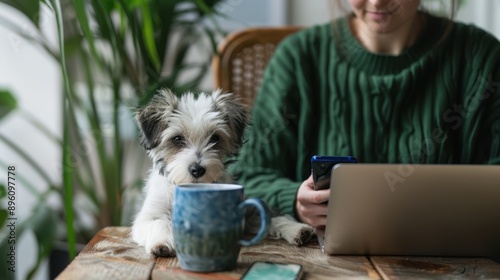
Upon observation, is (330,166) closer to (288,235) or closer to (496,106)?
(288,235)

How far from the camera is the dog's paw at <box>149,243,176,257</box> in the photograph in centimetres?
90

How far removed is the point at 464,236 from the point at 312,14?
1.37 metres

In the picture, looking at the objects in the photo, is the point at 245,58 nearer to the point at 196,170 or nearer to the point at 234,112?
the point at 234,112

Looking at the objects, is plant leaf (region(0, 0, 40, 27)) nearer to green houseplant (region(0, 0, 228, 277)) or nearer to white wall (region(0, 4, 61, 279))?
green houseplant (region(0, 0, 228, 277))

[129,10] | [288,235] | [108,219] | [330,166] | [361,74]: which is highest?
[129,10]

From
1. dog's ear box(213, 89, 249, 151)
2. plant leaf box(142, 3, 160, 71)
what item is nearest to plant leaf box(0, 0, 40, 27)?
plant leaf box(142, 3, 160, 71)

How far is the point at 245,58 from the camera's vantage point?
169 centimetres

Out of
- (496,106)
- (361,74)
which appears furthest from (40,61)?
(496,106)

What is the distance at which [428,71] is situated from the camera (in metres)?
1.46

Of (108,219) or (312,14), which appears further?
(312,14)

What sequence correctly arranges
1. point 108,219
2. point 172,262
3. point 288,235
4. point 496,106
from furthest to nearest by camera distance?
point 108,219, point 496,106, point 288,235, point 172,262

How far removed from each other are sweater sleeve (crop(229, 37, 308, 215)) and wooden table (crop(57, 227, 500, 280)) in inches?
13.6

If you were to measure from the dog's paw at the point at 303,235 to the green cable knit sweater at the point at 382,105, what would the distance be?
335 mm

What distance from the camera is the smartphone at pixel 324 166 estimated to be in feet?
2.97
